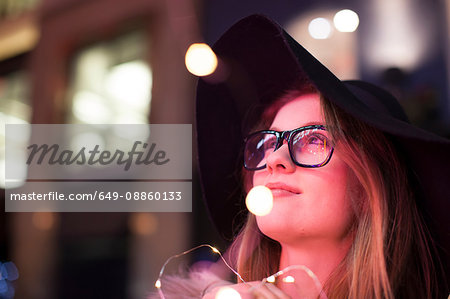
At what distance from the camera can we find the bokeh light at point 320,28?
1.09 m

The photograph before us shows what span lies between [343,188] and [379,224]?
0.27ft

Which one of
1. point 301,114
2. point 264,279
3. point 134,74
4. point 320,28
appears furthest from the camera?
point 134,74

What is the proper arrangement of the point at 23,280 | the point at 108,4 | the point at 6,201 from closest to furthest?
the point at 6,201, the point at 23,280, the point at 108,4

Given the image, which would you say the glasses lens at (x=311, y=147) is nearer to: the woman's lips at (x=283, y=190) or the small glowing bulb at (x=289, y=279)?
the woman's lips at (x=283, y=190)

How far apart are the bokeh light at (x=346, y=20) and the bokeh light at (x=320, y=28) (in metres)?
0.02

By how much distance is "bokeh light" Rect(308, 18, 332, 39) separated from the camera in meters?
1.09

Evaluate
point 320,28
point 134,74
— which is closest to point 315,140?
point 320,28

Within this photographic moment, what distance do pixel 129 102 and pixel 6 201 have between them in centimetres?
54

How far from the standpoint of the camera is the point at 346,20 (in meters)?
1.13

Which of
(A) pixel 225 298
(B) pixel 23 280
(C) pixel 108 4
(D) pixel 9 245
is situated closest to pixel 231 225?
(A) pixel 225 298

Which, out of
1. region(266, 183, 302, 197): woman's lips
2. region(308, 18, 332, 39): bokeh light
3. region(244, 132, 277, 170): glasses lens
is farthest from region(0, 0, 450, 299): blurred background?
region(266, 183, 302, 197): woman's lips

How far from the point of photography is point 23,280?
3.28ft

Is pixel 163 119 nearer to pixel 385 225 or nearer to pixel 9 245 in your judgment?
pixel 9 245

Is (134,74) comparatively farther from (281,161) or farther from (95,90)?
(281,161)
